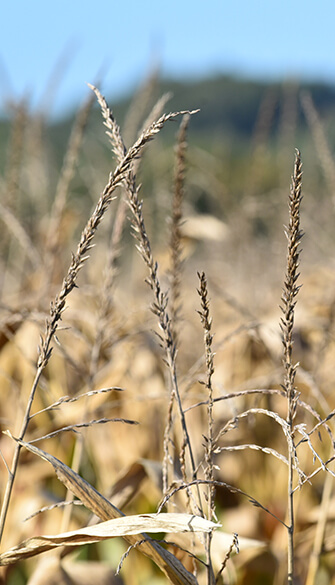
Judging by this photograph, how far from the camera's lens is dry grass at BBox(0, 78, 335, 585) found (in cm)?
50

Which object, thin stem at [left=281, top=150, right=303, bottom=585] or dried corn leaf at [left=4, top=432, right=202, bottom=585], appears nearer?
thin stem at [left=281, top=150, right=303, bottom=585]

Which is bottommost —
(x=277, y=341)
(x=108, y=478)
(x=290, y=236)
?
(x=290, y=236)

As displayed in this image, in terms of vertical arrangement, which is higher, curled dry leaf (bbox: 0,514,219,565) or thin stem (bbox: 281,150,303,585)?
thin stem (bbox: 281,150,303,585)

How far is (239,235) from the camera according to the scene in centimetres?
185

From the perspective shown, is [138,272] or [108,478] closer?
[108,478]

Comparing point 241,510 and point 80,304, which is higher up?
point 80,304

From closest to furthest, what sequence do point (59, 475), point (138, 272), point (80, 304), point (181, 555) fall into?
1. point (59, 475)
2. point (181, 555)
3. point (80, 304)
4. point (138, 272)

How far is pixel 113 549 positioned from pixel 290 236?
0.98 m

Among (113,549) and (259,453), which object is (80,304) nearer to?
(259,453)

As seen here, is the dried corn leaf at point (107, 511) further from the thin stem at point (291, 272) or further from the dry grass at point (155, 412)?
the thin stem at point (291, 272)

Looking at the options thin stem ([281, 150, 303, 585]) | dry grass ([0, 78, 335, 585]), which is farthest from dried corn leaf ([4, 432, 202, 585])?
thin stem ([281, 150, 303, 585])

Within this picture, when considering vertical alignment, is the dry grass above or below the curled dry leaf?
above

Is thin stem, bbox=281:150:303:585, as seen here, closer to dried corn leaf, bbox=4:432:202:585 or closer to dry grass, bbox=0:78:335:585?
dry grass, bbox=0:78:335:585

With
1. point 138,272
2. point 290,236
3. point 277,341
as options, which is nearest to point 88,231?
point 290,236
